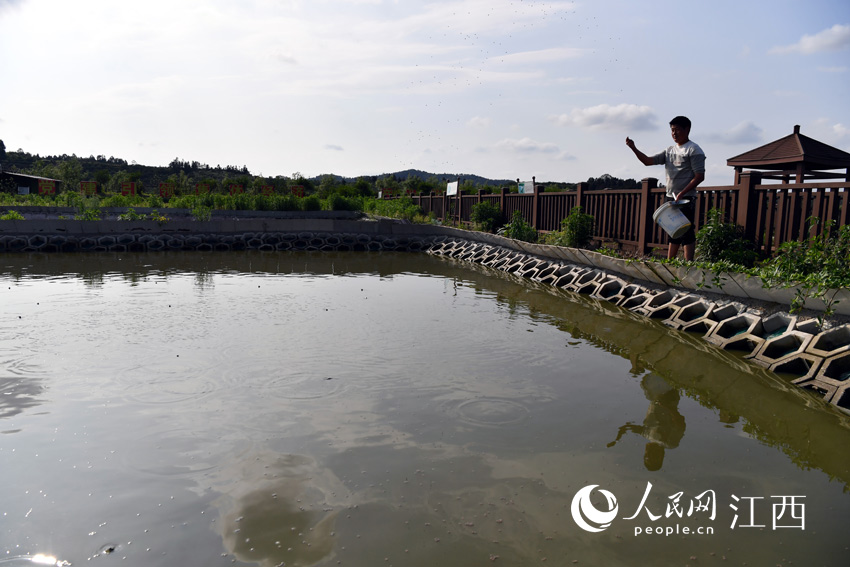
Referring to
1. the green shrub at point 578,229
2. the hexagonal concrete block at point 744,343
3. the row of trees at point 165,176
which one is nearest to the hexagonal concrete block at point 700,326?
the hexagonal concrete block at point 744,343

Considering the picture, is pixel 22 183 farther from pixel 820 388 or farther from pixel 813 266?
pixel 820 388

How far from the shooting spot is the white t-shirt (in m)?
8.33

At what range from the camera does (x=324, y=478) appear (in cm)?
371

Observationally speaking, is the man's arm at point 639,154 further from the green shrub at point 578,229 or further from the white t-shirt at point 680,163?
the green shrub at point 578,229

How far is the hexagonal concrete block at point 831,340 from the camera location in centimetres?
581

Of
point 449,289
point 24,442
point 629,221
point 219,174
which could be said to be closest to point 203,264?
point 449,289

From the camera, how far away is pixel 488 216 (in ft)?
64.7

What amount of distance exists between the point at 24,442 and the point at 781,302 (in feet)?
26.5

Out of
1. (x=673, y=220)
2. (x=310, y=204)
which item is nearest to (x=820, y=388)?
(x=673, y=220)

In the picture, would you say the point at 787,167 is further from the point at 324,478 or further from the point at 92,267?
the point at 92,267

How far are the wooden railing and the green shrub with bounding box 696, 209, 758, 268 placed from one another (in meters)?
0.20

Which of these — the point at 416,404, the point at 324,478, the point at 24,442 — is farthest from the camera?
the point at 416,404

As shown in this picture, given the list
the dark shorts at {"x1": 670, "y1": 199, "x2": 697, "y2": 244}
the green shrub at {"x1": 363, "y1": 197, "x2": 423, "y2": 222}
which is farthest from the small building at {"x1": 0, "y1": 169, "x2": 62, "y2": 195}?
the dark shorts at {"x1": 670, "y1": 199, "x2": 697, "y2": 244}

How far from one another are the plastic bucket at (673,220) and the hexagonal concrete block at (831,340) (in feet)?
9.71
